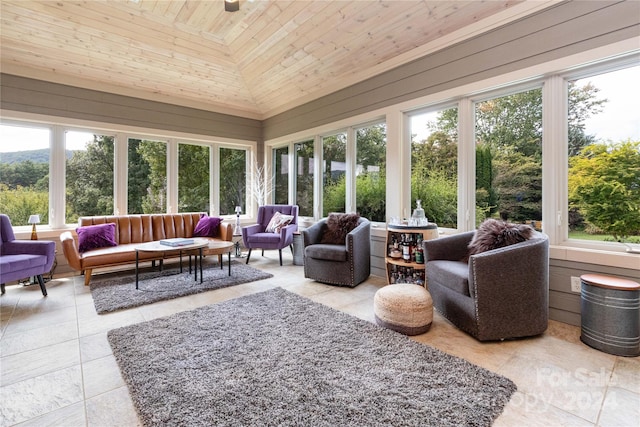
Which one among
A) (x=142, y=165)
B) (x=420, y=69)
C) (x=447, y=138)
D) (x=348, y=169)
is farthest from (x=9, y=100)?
(x=447, y=138)

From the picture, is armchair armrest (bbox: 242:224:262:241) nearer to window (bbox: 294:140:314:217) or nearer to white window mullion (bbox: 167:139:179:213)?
window (bbox: 294:140:314:217)

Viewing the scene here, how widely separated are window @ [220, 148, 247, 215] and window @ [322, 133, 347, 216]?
2.08 m

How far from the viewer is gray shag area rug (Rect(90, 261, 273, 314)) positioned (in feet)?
9.92

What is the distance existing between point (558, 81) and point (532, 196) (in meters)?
1.05

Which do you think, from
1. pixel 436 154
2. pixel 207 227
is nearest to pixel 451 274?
pixel 436 154

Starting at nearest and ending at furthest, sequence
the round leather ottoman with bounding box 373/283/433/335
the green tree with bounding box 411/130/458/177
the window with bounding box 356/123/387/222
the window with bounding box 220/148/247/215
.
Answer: the round leather ottoman with bounding box 373/283/433/335, the green tree with bounding box 411/130/458/177, the window with bounding box 356/123/387/222, the window with bounding box 220/148/247/215

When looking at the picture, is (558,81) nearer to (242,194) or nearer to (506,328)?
(506,328)

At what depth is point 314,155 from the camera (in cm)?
528

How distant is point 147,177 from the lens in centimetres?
509

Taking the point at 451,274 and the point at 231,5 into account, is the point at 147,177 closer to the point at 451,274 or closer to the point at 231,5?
the point at 231,5

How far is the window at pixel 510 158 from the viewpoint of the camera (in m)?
2.78

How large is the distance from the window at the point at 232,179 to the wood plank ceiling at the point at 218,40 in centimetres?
144

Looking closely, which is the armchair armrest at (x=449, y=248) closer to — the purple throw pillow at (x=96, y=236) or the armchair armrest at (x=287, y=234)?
the armchair armrest at (x=287, y=234)

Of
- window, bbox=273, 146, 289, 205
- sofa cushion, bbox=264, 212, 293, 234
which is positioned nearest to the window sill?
sofa cushion, bbox=264, 212, 293, 234
